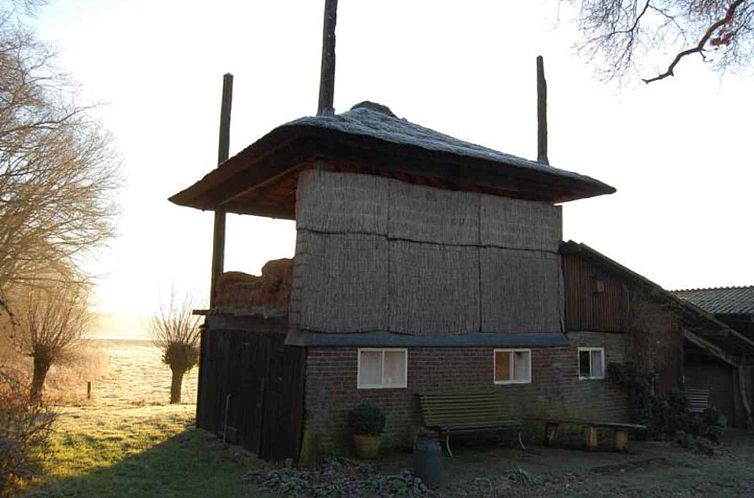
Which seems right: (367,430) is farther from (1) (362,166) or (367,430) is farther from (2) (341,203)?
(1) (362,166)

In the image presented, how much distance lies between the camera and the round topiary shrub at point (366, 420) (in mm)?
10508

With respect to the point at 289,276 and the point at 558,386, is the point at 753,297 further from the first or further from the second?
the point at 289,276

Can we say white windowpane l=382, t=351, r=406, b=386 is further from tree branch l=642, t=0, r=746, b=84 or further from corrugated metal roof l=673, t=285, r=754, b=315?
corrugated metal roof l=673, t=285, r=754, b=315

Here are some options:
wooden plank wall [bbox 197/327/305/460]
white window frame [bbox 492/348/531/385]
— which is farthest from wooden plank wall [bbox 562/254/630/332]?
wooden plank wall [bbox 197/327/305/460]

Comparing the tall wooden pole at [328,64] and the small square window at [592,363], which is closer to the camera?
the tall wooden pole at [328,64]

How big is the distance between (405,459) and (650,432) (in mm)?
6869

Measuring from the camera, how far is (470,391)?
12336mm

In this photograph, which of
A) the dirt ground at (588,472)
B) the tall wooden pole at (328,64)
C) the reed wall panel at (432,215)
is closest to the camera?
the dirt ground at (588,472)

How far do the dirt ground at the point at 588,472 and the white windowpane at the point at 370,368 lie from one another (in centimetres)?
138

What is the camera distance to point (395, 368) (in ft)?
38.1

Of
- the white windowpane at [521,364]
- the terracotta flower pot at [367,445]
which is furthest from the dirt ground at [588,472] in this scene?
the white windowpane at [521,364]

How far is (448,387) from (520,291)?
2762mm

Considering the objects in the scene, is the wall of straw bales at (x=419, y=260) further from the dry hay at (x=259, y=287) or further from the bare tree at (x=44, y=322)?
the bare tree at (x=44, y=322)

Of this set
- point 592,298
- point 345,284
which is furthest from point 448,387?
point 592,298
